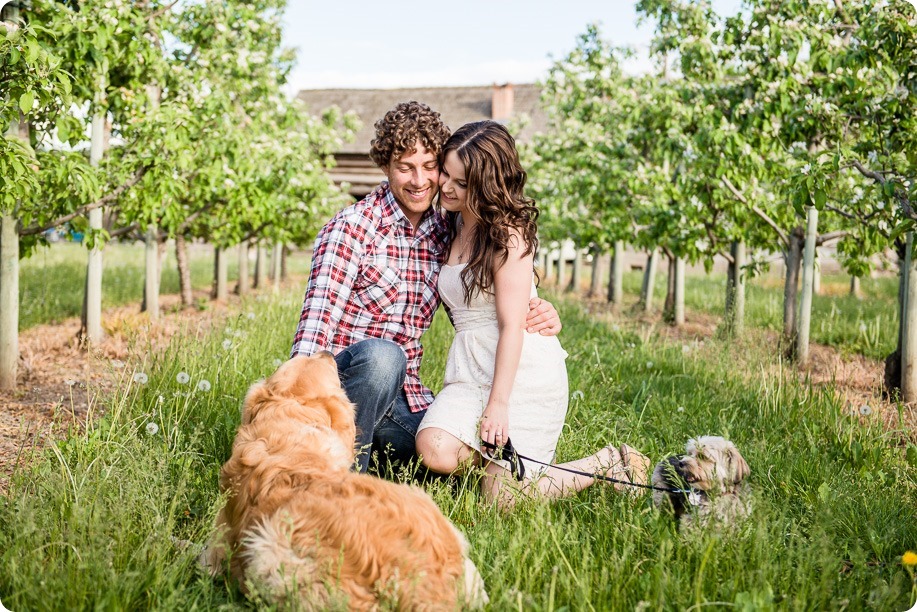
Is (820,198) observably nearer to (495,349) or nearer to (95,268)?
(495,349)

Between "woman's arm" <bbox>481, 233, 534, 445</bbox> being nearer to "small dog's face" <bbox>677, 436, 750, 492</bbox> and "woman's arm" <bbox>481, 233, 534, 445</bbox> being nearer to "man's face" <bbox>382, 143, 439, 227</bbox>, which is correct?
"man's face" <bbox>382, 143, 439, 227</bbox>

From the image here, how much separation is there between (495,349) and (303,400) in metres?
1.14

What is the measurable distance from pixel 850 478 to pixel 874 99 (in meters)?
4.21

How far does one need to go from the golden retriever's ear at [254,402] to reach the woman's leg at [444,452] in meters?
0.90

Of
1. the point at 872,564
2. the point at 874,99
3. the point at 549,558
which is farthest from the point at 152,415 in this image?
the point at 874,99

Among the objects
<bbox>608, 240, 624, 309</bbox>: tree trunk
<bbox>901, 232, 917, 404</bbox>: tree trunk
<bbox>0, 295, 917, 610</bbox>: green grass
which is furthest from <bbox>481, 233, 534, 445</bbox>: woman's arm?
<bbox>608, 240, 624, 309</bbox>: tree trunk

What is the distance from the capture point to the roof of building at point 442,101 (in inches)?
1131

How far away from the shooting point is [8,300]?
5426mm

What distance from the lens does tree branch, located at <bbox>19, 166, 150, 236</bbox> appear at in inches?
226

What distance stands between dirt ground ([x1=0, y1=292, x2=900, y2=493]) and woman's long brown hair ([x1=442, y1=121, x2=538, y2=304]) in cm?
192

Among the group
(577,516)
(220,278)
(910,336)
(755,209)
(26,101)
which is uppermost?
(26,101)

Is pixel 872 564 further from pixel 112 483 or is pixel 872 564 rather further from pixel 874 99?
pixel 874 99

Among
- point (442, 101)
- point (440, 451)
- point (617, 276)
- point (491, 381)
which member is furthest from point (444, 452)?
point (442, 101)

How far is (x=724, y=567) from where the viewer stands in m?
2.53
